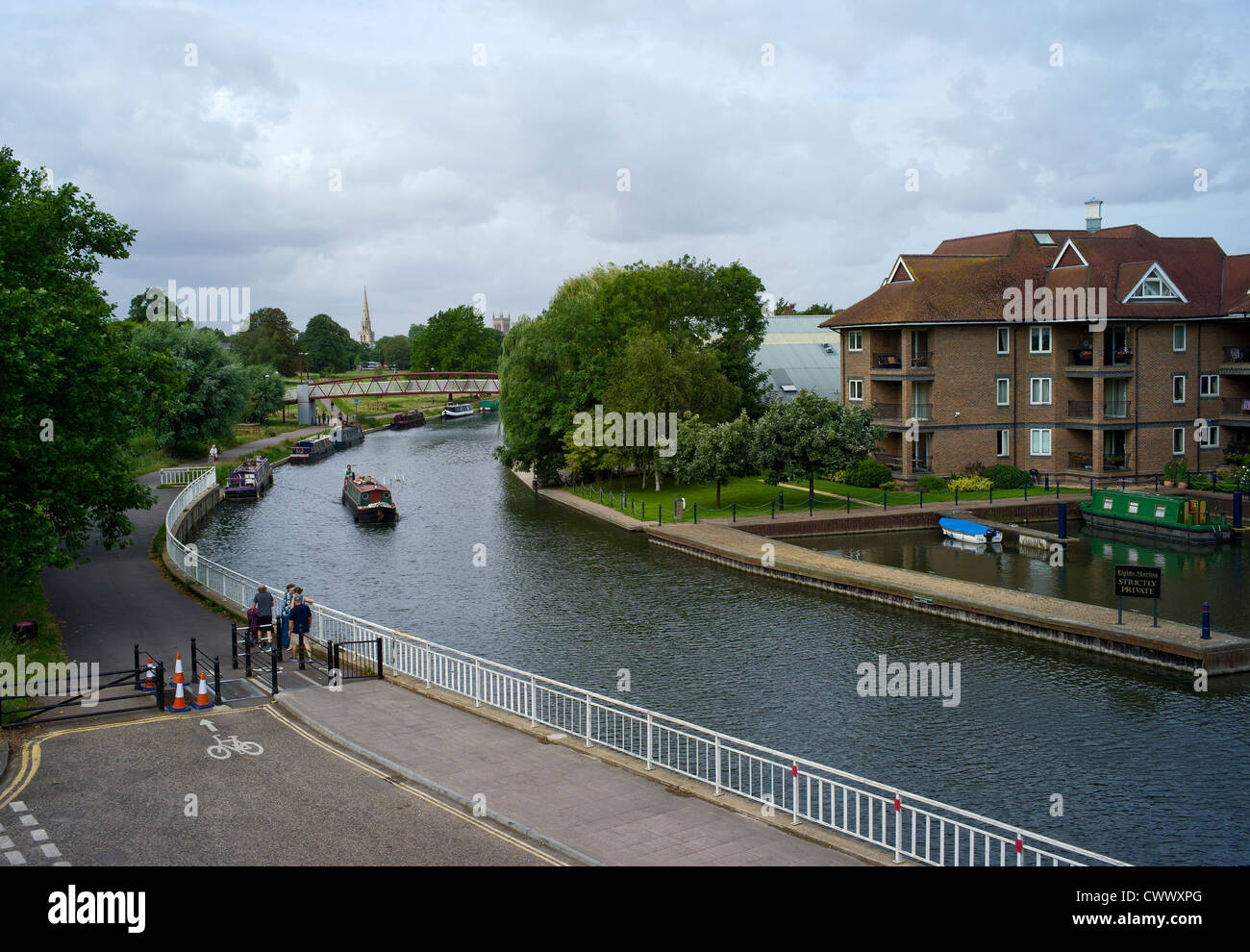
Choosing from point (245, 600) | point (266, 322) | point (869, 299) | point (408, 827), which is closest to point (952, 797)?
point (408, 827)

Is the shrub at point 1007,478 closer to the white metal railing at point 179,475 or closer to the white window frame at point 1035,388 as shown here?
the white window frame at point 1035,388

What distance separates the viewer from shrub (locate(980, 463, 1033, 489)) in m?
53.0

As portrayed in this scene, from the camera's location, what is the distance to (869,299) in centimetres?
5866

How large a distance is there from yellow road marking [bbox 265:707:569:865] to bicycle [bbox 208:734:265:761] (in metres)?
0.89

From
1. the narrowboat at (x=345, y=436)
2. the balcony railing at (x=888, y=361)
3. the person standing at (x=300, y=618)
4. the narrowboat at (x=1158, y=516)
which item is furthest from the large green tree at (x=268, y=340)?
the person standing at (x=300, y=618)

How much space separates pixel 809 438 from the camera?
46188 mm

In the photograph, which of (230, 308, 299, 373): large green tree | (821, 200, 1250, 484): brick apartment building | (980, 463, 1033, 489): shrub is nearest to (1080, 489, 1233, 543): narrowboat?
(980, 463, 1033, 489): shrub

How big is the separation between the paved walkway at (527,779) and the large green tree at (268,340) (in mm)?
124514

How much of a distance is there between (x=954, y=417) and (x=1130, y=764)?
36949mm

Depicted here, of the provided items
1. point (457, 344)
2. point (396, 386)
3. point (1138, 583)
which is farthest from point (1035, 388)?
point (457, 344)

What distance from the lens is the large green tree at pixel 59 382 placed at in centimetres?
2453
